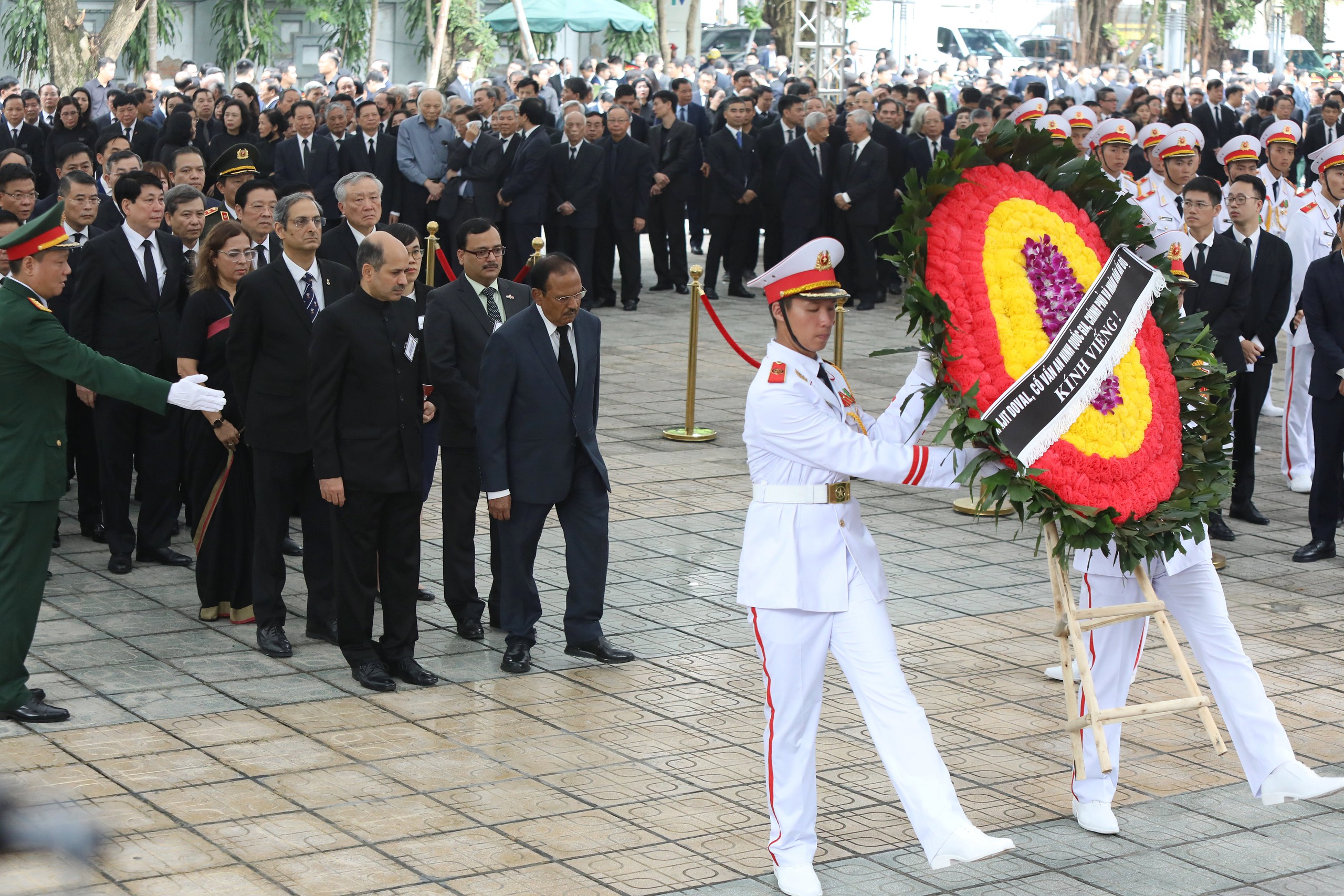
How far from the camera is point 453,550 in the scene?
25.8 ft

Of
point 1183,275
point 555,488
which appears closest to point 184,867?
point 555,488

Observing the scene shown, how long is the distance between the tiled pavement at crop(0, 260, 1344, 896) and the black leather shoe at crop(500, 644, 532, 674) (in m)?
0.06

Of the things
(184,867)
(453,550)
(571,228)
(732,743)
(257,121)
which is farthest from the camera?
(257,121)

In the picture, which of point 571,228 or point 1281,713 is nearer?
point 1281,713

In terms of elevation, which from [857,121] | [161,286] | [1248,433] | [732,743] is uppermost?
[857,121]

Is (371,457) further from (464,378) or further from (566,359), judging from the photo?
(566,359)

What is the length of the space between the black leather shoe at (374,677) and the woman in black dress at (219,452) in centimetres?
114

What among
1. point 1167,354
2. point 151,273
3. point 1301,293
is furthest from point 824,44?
point 1167,354

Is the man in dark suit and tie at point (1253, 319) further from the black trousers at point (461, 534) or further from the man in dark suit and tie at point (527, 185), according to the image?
the man in dark suit and tie at point (527, 185)

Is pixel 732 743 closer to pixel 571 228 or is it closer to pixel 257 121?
pixel 571 228

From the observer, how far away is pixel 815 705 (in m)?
5.29

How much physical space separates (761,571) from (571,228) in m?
12.2

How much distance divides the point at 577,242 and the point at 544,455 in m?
10.1

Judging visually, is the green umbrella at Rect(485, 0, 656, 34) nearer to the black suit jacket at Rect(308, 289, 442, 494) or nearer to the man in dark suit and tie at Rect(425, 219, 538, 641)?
the man in dark suit and tie at Rect(425, 219, 538, 641)
